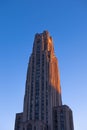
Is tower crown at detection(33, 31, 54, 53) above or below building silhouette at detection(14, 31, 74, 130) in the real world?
above

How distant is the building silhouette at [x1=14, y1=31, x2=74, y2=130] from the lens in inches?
5411

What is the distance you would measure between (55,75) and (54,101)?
2037 centimetres

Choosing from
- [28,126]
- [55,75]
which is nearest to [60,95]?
[55,75]

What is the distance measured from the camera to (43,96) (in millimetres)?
149250

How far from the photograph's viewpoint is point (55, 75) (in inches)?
6447

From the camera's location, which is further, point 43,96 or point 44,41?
point 44,41

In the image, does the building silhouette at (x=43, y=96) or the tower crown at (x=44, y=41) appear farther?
the tower crown at (x=44, y=41)

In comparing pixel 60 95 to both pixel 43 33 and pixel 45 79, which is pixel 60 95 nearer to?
pixel 45 79

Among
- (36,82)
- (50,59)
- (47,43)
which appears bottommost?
(36,82)

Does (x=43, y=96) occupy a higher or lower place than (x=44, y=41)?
lower

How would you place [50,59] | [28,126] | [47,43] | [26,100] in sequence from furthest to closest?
1. [47,43]
2. [50,59]
3. [26,100]
4. [28,126]

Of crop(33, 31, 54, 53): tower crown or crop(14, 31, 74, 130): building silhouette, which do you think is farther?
crop(33, 31, 54, 53): tower crown

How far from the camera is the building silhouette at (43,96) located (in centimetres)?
13744

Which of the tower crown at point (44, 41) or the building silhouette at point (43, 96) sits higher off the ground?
the tower crown at point (44, 41)
